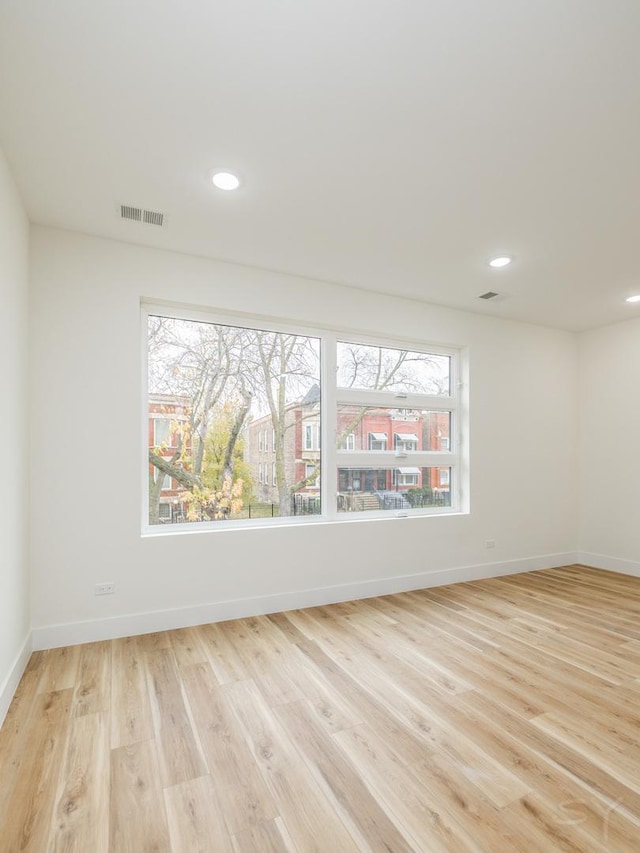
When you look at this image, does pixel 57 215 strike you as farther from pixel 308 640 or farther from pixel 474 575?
pixel 474 575

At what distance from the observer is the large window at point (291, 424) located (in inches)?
136

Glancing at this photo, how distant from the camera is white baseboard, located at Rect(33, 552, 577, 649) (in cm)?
293

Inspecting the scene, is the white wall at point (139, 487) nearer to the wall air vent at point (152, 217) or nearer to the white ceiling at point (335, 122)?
the white ceiling at point (335, 122)

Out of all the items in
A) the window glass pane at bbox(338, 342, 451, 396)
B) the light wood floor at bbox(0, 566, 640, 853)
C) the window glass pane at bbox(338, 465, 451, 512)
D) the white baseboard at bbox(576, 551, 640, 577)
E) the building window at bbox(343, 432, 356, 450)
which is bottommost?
the white baseboard at bbox(576, 551, 640, 577)

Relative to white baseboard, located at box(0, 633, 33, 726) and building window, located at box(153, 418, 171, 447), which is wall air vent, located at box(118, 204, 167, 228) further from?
white baseboard, located at box(0, 633, 33, 726)

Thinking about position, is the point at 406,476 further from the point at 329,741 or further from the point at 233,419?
the point at 329,741

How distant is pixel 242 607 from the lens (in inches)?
135

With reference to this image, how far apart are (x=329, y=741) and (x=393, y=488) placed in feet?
8.39

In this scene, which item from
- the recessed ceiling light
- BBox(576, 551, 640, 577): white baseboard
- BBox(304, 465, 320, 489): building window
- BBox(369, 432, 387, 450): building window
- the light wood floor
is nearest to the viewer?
the light wood floor

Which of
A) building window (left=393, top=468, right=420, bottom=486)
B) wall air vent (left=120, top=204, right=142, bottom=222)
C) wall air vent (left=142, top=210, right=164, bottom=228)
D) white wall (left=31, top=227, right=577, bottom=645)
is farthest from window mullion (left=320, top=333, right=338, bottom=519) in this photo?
wall air vent (left=120, top=204, right=142, bottom=222)

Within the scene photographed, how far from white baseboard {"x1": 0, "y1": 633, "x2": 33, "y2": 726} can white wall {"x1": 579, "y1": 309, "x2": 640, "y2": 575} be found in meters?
5.53

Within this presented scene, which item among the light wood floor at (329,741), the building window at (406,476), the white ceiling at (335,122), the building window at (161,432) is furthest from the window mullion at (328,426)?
the building window at (161,432)

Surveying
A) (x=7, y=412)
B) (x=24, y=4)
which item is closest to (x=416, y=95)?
(x=24, y=4)

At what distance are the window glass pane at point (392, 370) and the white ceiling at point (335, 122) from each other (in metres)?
1.07
